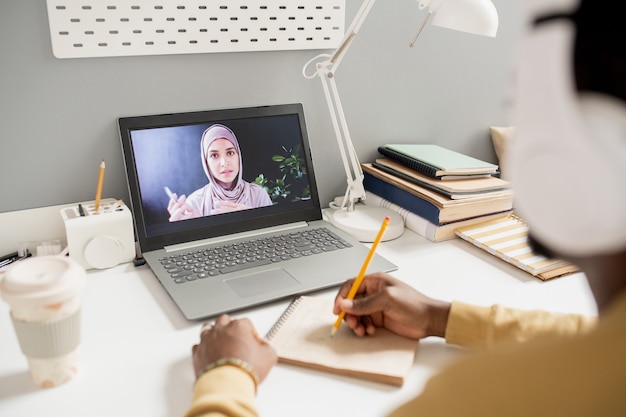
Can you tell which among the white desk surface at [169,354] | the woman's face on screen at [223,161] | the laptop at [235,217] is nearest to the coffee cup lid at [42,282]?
the white desk surface at [169,354]

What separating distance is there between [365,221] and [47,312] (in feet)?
2.43

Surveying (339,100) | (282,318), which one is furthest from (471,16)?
(282,318)

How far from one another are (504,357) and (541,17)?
0.27 m

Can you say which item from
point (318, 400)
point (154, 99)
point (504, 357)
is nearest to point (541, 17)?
point (504, 357)

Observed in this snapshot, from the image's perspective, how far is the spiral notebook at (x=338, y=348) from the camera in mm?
798

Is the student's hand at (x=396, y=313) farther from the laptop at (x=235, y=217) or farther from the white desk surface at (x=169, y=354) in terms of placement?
the laptop at (x=235, y=217)

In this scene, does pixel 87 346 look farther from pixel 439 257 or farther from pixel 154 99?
pixel 439 257

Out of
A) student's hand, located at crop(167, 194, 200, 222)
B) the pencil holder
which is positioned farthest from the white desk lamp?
the pencil holder

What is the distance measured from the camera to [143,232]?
1.13 m

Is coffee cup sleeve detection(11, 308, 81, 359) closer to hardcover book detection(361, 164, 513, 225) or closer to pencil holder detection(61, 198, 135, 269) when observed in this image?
pencil holder detection(61, 198, 135, 269)

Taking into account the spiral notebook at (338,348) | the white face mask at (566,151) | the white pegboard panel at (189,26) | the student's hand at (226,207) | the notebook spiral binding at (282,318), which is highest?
the white pegboard panel at (189,26)

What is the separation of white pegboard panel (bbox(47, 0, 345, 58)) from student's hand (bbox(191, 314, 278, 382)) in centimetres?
61

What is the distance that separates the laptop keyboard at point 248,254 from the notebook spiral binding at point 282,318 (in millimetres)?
149

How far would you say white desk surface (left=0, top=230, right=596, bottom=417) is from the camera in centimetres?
74
